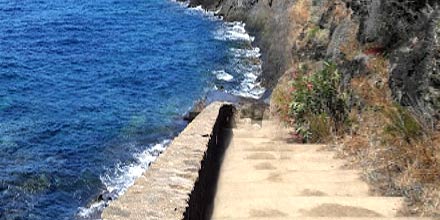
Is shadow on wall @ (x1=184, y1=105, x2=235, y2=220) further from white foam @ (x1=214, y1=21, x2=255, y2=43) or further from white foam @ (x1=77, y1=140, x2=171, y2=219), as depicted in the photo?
white foam @ (x1=214, y1=21, x2=255, y2=43)

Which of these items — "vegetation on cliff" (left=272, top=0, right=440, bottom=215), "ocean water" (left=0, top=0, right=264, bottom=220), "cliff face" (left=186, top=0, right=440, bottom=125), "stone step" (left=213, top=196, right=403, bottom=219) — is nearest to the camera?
"stone step" (left=213, top=196, right=403, bottom=219)

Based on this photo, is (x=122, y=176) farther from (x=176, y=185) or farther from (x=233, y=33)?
(x=233, y=33)

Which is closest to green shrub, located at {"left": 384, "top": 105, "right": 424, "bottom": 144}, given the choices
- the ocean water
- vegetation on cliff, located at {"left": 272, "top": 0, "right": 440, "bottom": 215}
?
vegetation on cliff, located at {"left": 272, "top": 0, "right": 440, "bottom": 215}

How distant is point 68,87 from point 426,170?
2788 cm

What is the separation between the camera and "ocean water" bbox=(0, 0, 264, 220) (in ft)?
71.2

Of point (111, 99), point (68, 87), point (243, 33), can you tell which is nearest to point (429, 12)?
point (111, 99)

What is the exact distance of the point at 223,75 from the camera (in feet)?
104

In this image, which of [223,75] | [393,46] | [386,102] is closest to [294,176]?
[386,102]

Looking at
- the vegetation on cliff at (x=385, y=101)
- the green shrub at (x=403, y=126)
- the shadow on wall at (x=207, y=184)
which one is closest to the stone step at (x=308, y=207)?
the shadow on wall at (x=207, y=184)

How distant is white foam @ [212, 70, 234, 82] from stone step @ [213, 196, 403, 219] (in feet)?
85.5

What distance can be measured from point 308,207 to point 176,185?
1.05m

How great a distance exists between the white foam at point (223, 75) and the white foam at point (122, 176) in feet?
25.7

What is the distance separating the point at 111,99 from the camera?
2986cm

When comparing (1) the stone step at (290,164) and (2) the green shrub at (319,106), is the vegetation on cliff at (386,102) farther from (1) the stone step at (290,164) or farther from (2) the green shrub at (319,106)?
(1) the stone step at (290,164)
